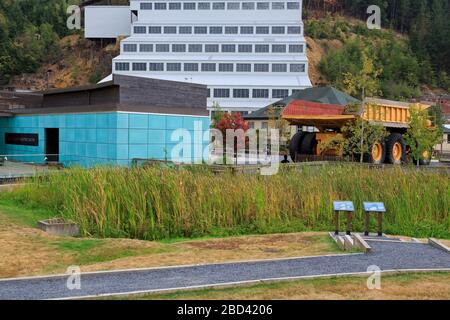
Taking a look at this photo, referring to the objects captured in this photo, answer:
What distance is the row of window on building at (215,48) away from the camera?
61500 mm

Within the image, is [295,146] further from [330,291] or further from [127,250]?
[330,291]

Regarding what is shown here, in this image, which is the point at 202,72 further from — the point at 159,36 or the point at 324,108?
the point at 324,108

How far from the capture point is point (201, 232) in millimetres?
11258

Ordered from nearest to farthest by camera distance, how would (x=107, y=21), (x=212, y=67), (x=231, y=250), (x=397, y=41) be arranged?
(x=231, y=250) < (x=212, y=67) < (x=107, y=21) < (x=397, y=41)

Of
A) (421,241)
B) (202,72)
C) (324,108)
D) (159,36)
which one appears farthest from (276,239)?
(159,36)

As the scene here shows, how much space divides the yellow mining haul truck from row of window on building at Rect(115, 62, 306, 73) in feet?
114

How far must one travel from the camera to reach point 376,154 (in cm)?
2209

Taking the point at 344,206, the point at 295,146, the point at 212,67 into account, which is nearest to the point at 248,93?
the point at 212,67

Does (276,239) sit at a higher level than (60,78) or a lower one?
lower

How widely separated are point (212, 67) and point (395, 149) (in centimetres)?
3965

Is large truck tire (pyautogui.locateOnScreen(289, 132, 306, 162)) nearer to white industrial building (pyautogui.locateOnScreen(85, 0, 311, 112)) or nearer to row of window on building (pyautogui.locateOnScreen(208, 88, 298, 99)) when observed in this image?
white industrial building (pyautogui.locateOnScreen(85, 0, 311, 112))

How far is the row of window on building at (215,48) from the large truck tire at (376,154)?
4091cm

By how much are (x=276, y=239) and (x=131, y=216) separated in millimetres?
3134

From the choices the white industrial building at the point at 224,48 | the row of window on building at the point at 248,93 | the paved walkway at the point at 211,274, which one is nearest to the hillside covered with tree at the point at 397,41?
the white industrial building at the point at 224,48
